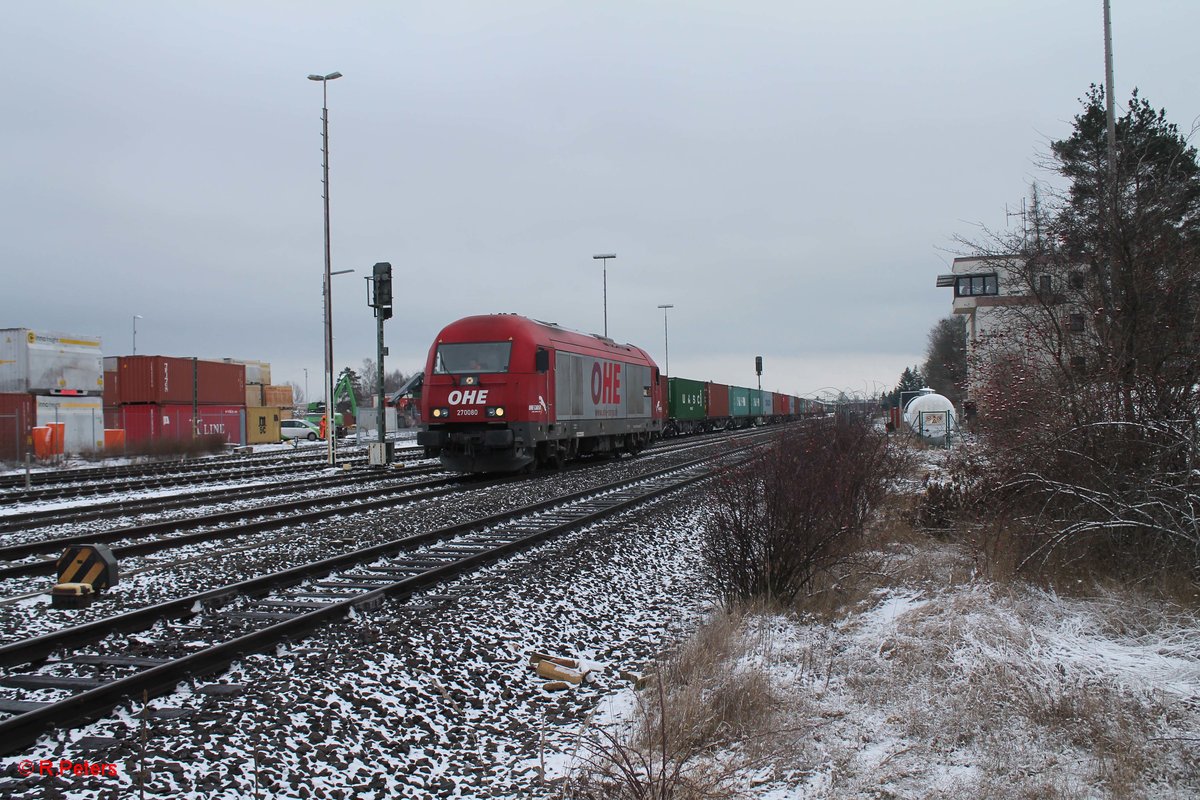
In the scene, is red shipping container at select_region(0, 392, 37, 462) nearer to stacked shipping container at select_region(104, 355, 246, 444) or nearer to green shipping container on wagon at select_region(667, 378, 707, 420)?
stacked shipping container at select_region(104, 355, 246, 444)

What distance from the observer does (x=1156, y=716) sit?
13.2 feet

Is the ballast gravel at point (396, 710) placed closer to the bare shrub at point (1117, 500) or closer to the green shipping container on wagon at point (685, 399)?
the bare shrub at point (1117, 500)

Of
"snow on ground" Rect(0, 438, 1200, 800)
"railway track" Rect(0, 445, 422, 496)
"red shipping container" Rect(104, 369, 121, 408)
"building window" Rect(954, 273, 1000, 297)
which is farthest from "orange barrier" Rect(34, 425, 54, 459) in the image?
"building window" Rect(954, 273, 1000, 297)

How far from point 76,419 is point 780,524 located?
30.6 meters

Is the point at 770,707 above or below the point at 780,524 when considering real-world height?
below

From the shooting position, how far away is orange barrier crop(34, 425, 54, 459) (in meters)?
26.4

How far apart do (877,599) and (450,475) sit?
44.1ft

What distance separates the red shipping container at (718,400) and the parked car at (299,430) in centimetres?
2204

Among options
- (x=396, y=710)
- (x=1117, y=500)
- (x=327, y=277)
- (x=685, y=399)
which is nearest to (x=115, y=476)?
(x=327, y=277)

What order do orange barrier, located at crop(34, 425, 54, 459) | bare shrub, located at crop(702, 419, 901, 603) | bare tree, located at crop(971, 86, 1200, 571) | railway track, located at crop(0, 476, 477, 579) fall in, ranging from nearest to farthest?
1. bare tree, located at crop(971, 86, 1200, 571)
2. bare shrub, located at crop(702, 419, 901, 603)
3. railway track, located at crop(0, 476, 477, 579)
4. orange barrier, located at crop(34, 425, 54, 459)

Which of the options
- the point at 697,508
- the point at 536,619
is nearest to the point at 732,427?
the point at 697,508

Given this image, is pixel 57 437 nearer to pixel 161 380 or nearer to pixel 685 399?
pixel 161 380

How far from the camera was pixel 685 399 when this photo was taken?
3934 cm

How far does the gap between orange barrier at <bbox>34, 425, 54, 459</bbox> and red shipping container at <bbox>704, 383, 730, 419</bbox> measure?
1129 inches
